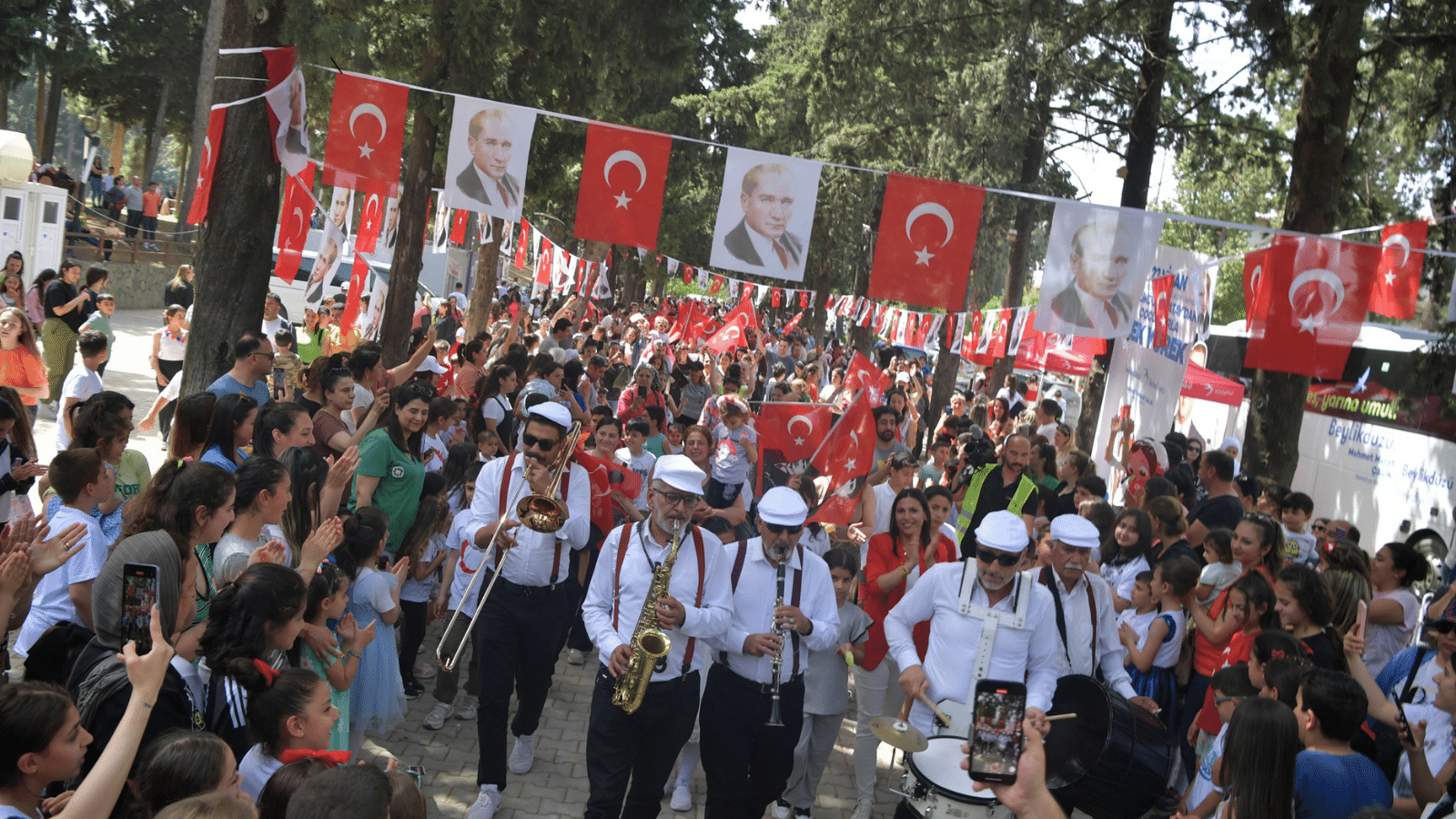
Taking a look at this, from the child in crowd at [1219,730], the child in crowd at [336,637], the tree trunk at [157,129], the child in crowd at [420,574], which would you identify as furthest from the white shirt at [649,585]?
the tree trunk at [157,129]

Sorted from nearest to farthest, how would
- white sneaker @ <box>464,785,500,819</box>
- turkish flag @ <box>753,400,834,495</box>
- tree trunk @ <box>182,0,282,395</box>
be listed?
1. white sneaker @ <box>464,785,500,819</box>
2. tree trunk @ <box>182,0,282,395</box>
3. turkish flag @ <box>753,400,834,495</box>

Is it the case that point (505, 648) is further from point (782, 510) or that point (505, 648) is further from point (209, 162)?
point (209, 162)

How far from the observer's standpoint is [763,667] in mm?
5285

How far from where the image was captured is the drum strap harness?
4.88 m

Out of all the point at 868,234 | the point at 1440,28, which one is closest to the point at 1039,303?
the point at 1440,28

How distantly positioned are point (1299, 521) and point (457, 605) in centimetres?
641

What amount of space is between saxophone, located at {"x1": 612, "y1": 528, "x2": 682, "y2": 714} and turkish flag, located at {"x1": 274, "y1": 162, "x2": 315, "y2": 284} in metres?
7.00

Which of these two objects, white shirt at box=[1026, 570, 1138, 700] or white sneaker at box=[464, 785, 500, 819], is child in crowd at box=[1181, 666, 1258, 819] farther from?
white sneaker at box=[464, 785, 500, 819]

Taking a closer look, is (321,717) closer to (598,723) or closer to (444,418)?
(598,723)

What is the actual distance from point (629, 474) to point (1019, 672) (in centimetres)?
424

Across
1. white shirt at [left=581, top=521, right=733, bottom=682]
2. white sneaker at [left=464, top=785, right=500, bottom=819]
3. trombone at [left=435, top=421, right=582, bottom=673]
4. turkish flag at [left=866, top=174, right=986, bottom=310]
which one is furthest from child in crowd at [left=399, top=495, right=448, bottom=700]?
turkish flag at [left=866, top=174, right=986, bottom=310]

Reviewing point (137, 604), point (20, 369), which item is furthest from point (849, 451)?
point (20, 369)

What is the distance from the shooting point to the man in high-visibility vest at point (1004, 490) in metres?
8.58

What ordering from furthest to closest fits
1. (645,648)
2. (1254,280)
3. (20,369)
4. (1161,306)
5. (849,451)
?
(1161,306), (1254,280), (849,451), (20,369), (645,648)
